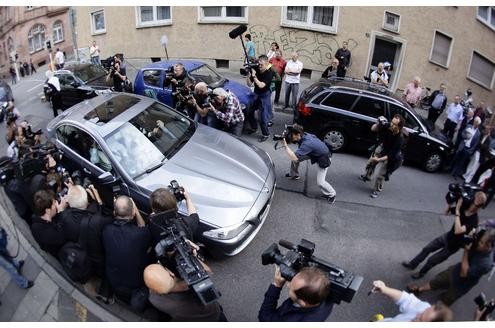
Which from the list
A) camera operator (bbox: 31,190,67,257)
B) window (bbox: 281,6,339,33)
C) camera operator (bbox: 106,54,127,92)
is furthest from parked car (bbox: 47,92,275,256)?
window (bbox: 281,6,339,33)

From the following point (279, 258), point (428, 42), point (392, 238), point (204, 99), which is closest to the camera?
point (279, 258)

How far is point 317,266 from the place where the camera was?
351cm

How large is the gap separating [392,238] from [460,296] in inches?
60.2

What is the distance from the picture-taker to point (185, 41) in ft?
44.9

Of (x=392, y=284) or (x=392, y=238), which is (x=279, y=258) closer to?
(x=392, y=284)

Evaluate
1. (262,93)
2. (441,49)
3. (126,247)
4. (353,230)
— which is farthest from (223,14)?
(126,247)

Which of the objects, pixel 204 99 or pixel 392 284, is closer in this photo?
pixel 392 284

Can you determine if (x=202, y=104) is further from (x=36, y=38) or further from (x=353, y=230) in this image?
(x=36, y=38)

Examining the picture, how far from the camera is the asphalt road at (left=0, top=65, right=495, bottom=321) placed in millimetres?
4906

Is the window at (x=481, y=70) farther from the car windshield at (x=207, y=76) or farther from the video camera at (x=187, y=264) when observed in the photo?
the video camera at (x=187, y=264)

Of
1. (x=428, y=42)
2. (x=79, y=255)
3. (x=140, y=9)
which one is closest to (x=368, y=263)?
(x=79, y=255)

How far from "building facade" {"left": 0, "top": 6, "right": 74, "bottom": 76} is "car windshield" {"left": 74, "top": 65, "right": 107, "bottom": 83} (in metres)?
Result: 1.73

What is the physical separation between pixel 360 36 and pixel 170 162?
8.96 m

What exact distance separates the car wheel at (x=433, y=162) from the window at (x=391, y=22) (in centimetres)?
579
